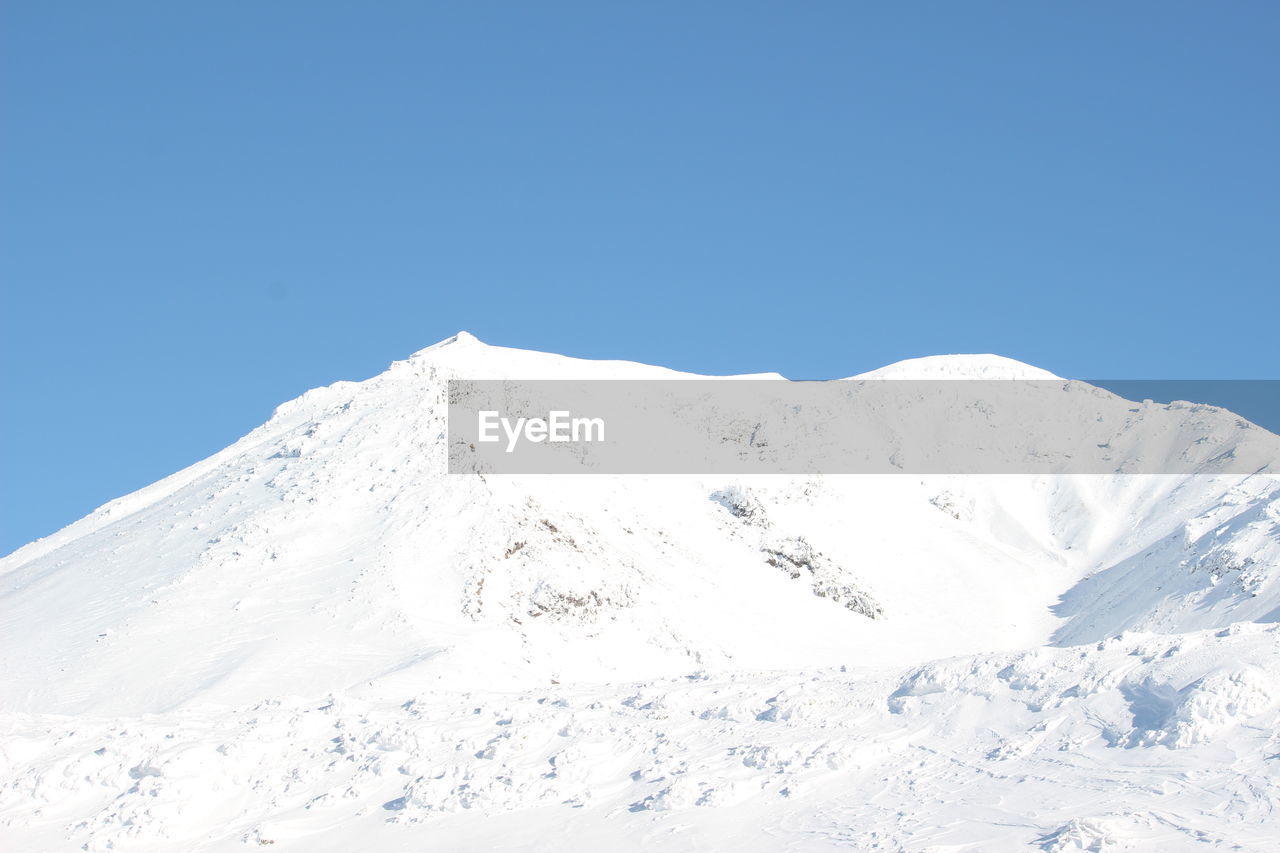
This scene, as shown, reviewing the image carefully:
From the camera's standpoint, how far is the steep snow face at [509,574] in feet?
88.8

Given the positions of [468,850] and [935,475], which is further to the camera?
[935,475]

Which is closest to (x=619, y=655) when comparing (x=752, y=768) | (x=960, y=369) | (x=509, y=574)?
(x=509, y=574)

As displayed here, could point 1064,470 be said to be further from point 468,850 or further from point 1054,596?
point 468,850

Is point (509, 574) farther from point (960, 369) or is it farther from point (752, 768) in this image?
point (960, 369)

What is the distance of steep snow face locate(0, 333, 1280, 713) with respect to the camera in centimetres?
2706

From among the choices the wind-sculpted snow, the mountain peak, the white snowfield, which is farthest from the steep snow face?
the mountain peak

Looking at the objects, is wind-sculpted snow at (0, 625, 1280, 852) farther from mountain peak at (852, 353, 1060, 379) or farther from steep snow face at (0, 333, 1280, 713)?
mountain peak at (852, 353, 1060, 379)

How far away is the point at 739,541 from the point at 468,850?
27.9m

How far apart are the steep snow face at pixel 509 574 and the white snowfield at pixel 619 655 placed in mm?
148

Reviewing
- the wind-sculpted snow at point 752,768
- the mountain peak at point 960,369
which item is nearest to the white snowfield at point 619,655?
the wind-sculpted snow at point 752,768

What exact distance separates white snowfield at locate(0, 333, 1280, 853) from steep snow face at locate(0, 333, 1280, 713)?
15cm

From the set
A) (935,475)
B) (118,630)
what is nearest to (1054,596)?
(935,475)

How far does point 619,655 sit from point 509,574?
426cm

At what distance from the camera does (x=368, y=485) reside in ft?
116
